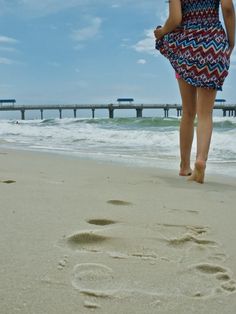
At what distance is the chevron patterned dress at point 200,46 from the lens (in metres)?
2.70

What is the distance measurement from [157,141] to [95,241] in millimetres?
6256

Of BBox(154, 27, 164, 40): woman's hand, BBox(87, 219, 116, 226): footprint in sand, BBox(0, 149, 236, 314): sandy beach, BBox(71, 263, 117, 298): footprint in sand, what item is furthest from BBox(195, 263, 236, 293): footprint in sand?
BBox(154, 27, 164, 40): woman's hand

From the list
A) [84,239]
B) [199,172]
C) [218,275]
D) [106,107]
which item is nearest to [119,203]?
[84,239]

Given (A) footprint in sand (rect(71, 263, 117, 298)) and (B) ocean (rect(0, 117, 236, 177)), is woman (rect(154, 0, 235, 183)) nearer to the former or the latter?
(B) ocean (rect(0, 117, 236, 177))

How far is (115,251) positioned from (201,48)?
179cm

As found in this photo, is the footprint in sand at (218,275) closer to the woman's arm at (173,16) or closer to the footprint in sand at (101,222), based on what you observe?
the footprint in sand at (101,222)

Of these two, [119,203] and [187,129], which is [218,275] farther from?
[187,129]

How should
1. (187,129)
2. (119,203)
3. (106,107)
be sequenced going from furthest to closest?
1. (106,107)
2. (187,129)
3. (119,203)

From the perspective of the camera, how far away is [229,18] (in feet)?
8.96

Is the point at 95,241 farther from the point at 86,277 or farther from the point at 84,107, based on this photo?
the point at 84,107

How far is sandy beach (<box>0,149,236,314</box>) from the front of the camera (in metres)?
0.96

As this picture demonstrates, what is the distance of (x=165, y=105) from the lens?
58500mm

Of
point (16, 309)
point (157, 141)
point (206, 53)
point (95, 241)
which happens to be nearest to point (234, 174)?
point (206, 53)

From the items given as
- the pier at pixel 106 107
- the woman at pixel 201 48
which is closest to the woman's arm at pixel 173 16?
the woman at pixel 201 48
